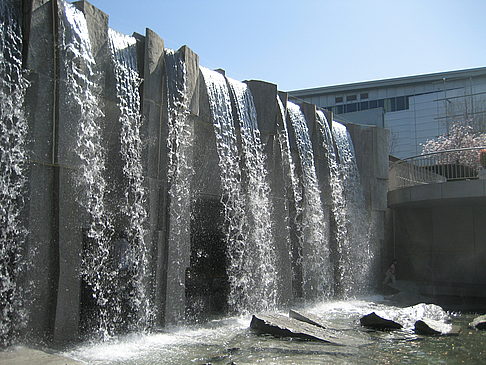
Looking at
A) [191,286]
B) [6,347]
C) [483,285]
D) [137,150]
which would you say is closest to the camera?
[6,347]

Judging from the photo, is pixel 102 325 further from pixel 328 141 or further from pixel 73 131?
pixel 328 141

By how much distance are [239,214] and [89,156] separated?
4270 millimetres

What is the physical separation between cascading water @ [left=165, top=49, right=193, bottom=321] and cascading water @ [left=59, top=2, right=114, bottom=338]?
1341 millimetres

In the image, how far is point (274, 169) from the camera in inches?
524

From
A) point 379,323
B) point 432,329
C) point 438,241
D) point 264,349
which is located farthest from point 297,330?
point 438,241

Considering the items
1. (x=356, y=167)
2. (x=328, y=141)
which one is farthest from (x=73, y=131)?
(x=356, y=167)

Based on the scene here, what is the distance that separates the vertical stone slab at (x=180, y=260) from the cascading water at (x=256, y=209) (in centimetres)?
178

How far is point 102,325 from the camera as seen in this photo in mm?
8703

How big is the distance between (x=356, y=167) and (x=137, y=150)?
10004mm

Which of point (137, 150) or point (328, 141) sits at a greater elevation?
point (328, 141)

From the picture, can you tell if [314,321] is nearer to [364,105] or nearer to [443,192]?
[443,192]

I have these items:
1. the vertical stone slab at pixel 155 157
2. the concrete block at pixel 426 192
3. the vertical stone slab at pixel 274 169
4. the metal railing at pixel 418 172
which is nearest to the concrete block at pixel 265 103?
the vertical stone slab at pixel 274 169

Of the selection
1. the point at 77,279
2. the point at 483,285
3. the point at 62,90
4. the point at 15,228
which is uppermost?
the point at 62,90

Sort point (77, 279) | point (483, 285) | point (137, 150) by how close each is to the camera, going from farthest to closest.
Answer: point (483, 285)
point (137, 150)
point (77, 279)
